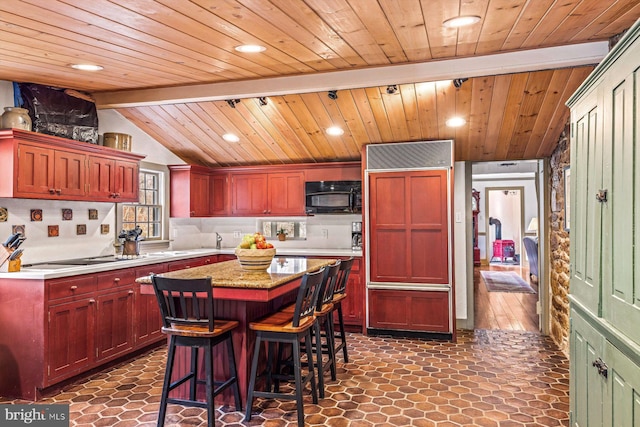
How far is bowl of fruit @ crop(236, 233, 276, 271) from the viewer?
3402 mm

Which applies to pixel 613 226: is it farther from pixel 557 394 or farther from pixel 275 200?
pixel 275 200

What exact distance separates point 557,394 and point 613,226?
Answer: 2148 mm

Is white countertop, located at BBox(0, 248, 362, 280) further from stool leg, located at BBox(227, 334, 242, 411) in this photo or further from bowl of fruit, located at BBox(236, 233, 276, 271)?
stool leg, located at BBox(227, 334, 242, 411)

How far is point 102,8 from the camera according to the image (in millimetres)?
2400

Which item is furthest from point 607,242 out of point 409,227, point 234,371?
point 409,227

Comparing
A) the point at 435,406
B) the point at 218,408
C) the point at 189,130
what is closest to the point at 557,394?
the point at 435,406

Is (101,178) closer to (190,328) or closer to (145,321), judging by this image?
(145,321)

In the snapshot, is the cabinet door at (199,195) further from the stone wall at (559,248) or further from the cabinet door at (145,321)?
the stone wall at (559,248)

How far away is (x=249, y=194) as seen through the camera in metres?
6.20

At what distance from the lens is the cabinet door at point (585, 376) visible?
2.07 m

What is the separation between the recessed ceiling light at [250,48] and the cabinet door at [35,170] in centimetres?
198

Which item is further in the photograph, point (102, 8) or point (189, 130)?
point (189, 130)

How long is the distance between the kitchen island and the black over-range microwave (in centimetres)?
223

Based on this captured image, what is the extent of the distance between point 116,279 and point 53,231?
2.67ft
